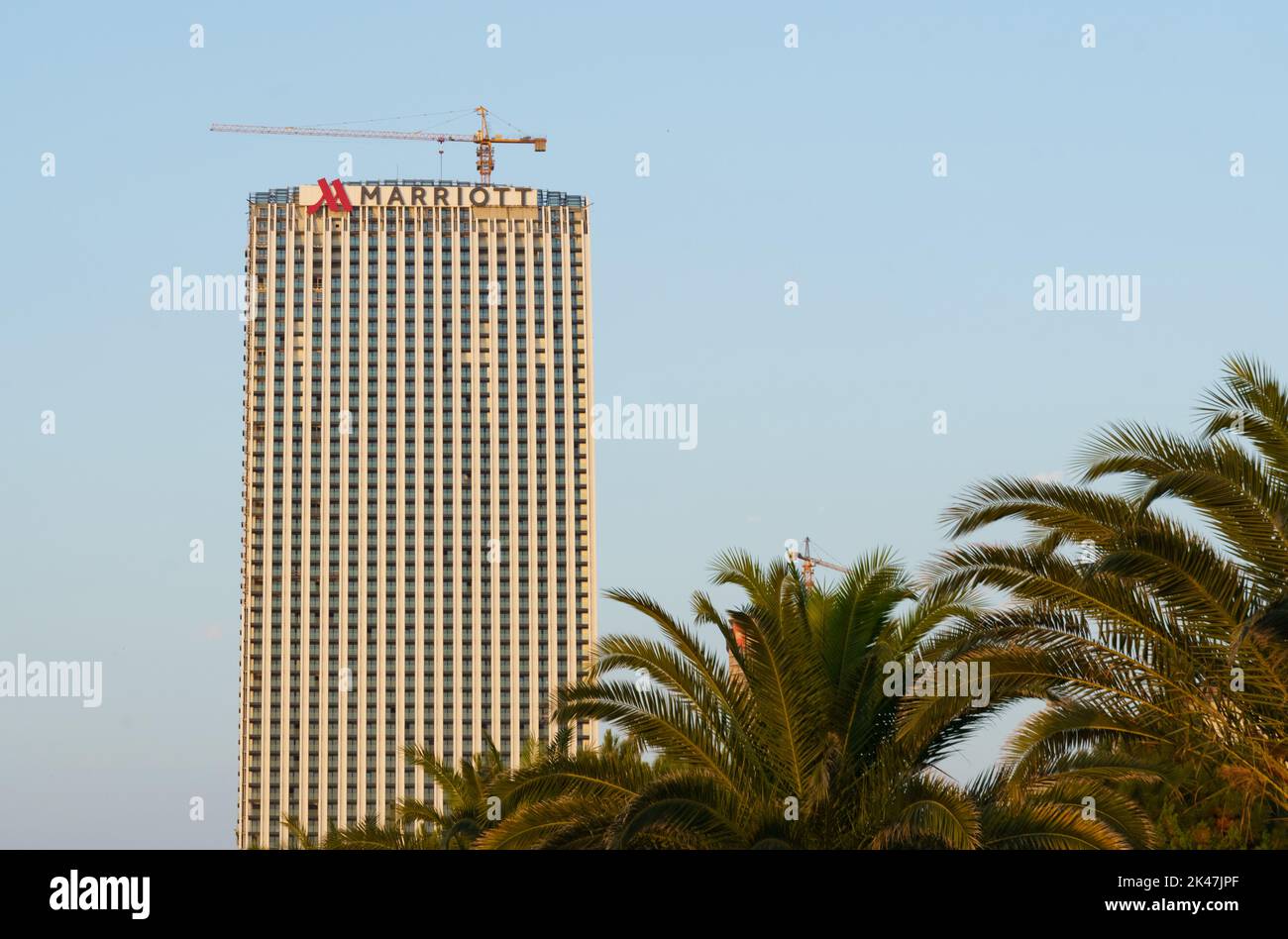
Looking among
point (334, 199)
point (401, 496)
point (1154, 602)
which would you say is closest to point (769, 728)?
point (1154, 602)

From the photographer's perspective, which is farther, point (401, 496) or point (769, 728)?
point (401, 496)

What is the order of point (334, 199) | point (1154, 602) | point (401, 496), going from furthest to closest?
point (334, 199) < point (401, 496) < point (1154, 602)

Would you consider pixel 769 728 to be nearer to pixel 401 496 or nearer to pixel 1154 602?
pixel 1154 602

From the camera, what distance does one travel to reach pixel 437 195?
178750mm

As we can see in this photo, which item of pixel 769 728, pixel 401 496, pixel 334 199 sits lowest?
pixel 769 728

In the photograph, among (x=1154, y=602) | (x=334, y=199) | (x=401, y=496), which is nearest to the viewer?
(x=1154, y=602)

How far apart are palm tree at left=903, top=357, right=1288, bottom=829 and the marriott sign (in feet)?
526

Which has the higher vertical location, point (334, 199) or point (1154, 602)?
point (334, 199)

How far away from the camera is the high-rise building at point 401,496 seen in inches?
6491

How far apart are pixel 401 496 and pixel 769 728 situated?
5799 inches

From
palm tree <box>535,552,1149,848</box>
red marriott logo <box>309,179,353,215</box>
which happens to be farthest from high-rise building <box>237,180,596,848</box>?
palm tree <box>535,552,1149,848</box>

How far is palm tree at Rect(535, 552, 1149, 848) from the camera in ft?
72.9

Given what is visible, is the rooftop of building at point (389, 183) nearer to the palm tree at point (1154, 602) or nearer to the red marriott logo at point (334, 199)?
the red marriott logo at point (334, 199)
